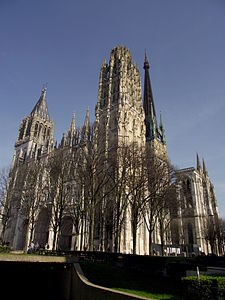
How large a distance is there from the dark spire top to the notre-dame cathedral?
0.32 m

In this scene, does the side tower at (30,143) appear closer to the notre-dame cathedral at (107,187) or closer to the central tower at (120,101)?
the notre-dame cathedral at (107,187)

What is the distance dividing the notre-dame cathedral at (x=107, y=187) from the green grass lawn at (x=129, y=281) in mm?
6366

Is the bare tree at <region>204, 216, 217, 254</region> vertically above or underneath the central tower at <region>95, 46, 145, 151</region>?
underneath

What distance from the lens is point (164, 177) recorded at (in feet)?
80.8

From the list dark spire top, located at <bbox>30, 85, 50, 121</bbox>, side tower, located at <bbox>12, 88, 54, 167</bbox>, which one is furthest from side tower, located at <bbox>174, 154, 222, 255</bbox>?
dark spire top, located at <bbox>30, 85, 50, 121</bbox>

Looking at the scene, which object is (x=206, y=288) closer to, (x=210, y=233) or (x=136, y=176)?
(x=136, y=176)

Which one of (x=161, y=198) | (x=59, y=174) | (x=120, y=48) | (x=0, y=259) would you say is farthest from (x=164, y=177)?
(x=120, y=48)

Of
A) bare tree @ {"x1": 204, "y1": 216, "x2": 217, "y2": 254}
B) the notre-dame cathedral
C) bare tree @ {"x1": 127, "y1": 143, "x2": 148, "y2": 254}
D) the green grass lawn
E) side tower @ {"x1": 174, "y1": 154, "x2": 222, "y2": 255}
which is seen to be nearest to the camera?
the green grass lawn

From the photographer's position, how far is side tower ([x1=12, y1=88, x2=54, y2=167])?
53.7 m

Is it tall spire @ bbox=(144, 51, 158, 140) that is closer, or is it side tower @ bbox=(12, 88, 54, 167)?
side tower @ bbox=(12, 88, 54, 167)

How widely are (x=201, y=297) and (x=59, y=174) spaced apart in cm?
1903

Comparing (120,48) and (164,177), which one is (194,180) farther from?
(120,48)

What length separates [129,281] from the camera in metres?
11.1

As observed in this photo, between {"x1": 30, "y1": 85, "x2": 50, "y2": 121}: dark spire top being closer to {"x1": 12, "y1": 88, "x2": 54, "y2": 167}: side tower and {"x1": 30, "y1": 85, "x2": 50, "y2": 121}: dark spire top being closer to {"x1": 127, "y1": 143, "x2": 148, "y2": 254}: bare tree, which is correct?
{"x1": 12, "y1": 88, "x2": 54, "y2": 167}: side tower
